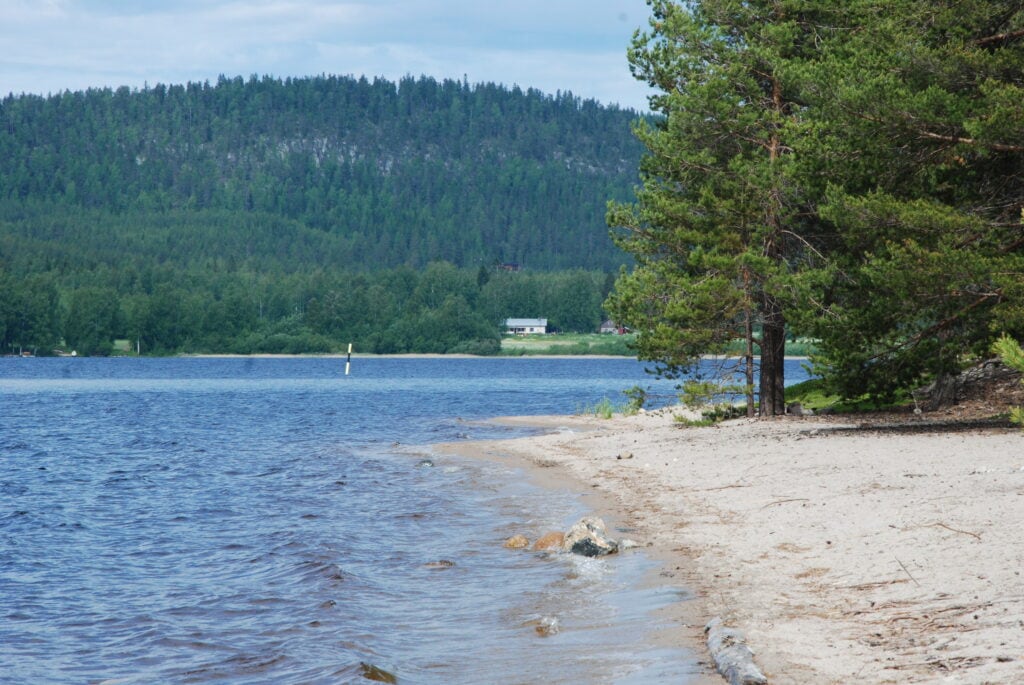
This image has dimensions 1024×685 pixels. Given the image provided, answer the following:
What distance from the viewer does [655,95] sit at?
109ft

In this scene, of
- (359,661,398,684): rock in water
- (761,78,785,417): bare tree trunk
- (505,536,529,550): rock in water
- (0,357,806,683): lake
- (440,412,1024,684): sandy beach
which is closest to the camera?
(440,412,1024,684): sandy beach

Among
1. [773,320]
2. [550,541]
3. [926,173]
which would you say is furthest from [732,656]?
[773,320]

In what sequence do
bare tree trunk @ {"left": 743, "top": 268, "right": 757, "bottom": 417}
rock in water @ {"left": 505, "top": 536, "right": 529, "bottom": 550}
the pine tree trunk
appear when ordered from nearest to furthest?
1. rock in water @ {"left": 505, "top": 536, "right": 529, "bottom": 550}
2. bare tree trunk @ {"left": 743, "top": 268, "right": 757, "bottom": 417}
3. the pine tree trunk

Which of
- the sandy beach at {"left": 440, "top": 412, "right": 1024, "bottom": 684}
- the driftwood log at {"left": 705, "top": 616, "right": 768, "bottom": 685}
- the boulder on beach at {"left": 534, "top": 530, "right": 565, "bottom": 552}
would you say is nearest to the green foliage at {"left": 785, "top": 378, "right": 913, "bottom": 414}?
the sandy beach at {"left": 440, "top": 412, "right": 1024, "bottom": 684}

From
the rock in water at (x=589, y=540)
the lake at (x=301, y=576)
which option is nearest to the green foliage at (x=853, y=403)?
the lake at (x=301, y=576)

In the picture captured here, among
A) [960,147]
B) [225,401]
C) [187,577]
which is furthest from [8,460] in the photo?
[225,401]

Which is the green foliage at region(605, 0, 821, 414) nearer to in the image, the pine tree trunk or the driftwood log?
the pine tree trunk

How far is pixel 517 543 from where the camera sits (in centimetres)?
1834

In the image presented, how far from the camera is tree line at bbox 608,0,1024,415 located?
21.7m

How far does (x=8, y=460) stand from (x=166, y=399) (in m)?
44.4

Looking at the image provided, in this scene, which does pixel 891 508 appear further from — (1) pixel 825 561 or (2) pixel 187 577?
(2) pixel 187 577

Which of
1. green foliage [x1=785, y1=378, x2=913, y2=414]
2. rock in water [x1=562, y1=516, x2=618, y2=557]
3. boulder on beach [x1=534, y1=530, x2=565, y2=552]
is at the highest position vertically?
green foliage [x1=785, y1=378, x2=913, y2=414]

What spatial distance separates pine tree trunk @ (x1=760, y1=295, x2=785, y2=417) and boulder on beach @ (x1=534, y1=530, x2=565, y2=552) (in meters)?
15.0

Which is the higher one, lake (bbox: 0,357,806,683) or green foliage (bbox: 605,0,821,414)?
green foliage (bbox: 605,0,821,414)
